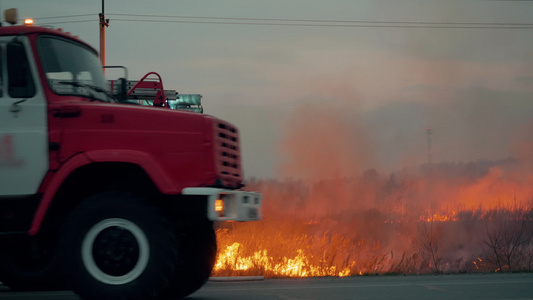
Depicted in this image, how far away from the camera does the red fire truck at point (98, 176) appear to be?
6.94 m

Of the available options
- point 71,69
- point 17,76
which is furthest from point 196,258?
point 17,76

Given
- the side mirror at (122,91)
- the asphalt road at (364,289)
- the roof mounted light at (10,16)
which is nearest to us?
the roof mounted light at (10,16)

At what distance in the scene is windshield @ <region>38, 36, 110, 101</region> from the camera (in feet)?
25.0

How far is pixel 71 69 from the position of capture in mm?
7973

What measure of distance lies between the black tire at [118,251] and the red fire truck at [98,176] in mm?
10

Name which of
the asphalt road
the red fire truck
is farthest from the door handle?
the asphalt road

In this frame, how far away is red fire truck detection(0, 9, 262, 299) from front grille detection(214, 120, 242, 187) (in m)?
0.02

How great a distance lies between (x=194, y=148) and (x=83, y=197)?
54.4 inches

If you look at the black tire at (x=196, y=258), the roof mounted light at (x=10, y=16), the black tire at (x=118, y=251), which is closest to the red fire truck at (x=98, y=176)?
the black tire at (x=118, y=251)

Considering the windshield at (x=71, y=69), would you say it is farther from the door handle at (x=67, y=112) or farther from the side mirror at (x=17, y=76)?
the door handle at (x=67, y=112)

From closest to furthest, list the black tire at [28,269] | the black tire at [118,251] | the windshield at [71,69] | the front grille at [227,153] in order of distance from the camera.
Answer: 1. the black tire at [118,251]
2. the front grille at [227,153]
3. the windshield at [71,69]
4. the black tire at [28,269]

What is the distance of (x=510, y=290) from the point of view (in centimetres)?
969

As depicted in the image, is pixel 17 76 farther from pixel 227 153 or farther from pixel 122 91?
pixel 227 153

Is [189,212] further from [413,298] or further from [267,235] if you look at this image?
[267,235]
